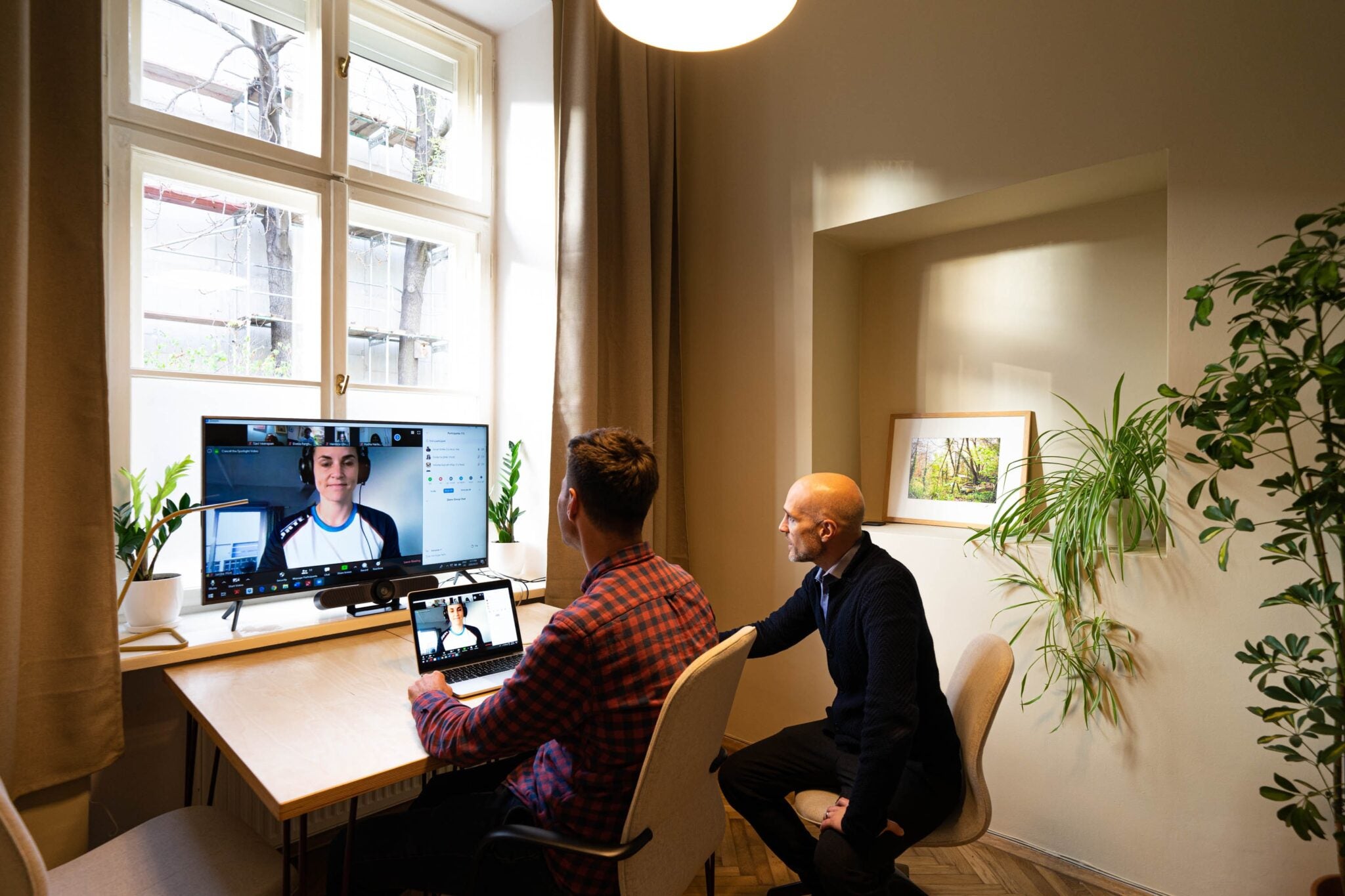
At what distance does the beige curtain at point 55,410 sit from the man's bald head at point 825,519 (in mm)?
1589

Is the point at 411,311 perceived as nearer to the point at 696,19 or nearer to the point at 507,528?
the point at 507,528

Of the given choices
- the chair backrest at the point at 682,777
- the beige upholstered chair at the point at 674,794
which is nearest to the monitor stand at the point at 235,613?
the beige upholstered chair at the point at 674,794

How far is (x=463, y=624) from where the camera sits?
5.92 ft

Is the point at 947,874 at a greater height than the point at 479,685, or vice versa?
the point at 479,685

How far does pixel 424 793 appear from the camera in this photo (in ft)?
5.63

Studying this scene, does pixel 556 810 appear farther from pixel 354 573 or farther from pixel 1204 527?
pixel 1204 527

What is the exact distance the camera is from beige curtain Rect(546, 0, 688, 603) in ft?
8.79

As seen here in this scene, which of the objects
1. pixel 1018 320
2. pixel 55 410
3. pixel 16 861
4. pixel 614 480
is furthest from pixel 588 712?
pixel 1018 320

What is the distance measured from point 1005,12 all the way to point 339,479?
2412 mm

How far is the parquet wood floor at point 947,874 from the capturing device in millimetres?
2084

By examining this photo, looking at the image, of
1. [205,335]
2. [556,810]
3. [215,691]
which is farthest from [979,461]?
[205,335]

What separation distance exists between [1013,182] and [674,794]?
1997 millimetres

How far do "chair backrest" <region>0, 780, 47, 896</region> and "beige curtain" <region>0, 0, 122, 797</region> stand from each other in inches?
27.2

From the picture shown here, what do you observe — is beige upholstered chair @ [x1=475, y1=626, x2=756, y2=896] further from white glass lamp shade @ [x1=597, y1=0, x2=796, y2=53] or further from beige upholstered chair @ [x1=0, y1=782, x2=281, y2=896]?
white glass lamp shade @ [x1=597, y1=0, x2=796, y2=53]
